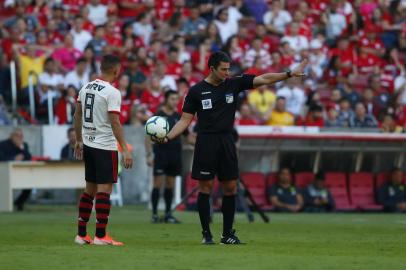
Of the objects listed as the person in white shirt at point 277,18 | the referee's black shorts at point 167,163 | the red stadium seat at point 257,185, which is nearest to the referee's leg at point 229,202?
the referee's black shorts at point 167,163

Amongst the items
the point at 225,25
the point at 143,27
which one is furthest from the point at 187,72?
the point at 225,25

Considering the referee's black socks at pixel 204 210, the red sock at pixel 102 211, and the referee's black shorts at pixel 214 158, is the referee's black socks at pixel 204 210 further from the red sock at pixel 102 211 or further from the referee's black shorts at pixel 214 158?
the red sock at pixel 102 211

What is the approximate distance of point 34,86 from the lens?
78.7 ft

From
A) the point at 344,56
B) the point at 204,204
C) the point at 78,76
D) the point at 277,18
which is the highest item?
the point at 277,18

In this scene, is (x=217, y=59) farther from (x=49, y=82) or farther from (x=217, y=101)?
(x=49, y=82)

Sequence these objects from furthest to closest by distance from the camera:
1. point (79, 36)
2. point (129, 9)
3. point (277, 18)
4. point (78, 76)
Result: point (277, 18)
point (129, 9)
point (79, 36)
point (78, 76)

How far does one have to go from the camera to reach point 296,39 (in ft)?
91.3

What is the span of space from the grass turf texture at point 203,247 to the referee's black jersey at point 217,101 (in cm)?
139

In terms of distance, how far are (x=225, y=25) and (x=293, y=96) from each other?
312 centimetres

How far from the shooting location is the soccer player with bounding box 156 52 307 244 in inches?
485

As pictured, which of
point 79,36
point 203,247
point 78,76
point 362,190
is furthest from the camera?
point 79,36

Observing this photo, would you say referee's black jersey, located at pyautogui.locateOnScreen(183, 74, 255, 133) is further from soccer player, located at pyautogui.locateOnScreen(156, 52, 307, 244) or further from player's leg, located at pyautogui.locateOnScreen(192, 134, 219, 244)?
player's leg, located at pyautogui.locateOnScreen(192, 134, 219, 244)

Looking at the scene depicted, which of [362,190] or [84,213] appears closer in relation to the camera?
[84,213]

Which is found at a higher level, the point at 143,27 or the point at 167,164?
the point at 143,27
